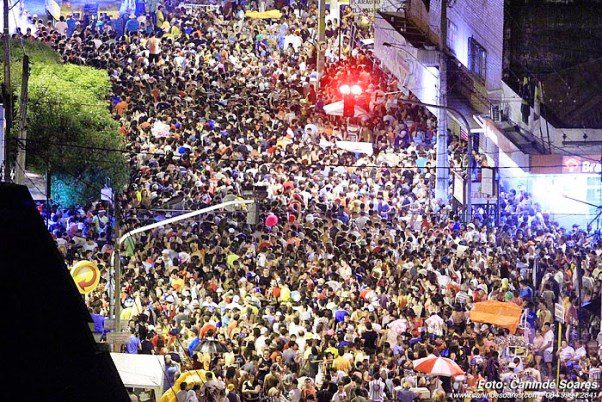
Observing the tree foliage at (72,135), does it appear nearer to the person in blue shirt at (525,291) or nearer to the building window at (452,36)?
the building window at (452,36)

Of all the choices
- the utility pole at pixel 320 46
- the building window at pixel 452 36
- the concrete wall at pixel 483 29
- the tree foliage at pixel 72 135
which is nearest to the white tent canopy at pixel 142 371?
the tree foliage at pixel 72 135

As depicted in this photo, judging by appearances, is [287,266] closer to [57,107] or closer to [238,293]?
[238,293]

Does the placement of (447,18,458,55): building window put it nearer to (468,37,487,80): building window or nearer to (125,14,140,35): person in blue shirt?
(468,37,487,80): building window

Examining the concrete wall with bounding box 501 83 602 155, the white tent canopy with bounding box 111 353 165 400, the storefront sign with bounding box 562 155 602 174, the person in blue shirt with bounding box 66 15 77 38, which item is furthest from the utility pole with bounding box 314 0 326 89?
the white tent canopy with bounding box 111 353 165 400

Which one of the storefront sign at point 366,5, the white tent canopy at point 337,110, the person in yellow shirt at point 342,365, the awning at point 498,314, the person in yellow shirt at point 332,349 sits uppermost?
the storefront sign at point 366,5

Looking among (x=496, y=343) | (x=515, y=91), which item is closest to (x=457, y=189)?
(x=515, y=91)

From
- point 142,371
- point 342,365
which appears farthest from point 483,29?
point 142,371

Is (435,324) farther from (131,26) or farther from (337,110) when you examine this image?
(131,26)
